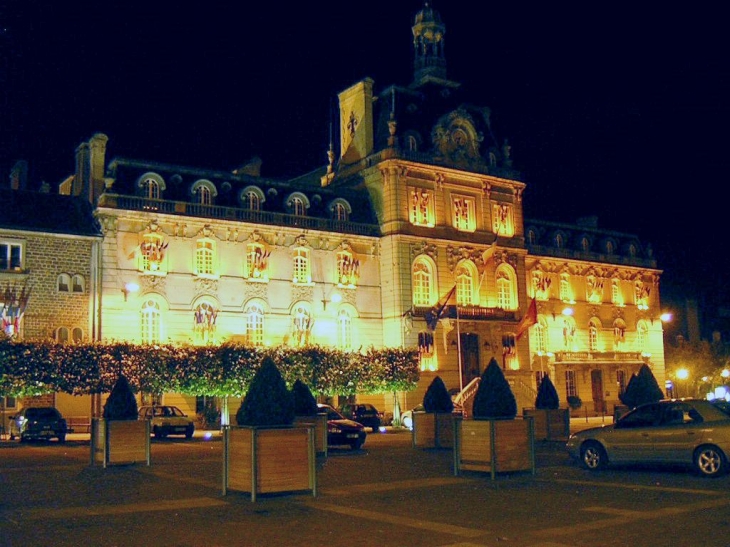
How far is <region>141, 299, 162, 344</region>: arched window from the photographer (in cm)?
4525

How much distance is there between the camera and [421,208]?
54.3m

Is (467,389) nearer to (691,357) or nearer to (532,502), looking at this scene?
(691,357)

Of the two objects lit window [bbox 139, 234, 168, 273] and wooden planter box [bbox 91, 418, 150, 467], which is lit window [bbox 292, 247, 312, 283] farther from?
wooden planter box [bbox 91, 418, 150, 467]

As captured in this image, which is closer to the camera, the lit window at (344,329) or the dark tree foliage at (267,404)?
the dark tree foliage at (267,404)

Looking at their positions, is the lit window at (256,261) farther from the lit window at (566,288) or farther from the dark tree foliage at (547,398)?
the lit window at (566,288)

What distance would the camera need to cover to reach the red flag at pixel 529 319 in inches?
2071

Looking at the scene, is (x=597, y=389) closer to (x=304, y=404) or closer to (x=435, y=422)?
(x=435, y=422)

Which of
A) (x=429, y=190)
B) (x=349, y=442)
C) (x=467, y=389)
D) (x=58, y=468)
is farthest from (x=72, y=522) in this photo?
(x=429, y=190)

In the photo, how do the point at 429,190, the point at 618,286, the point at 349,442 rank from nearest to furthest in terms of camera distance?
1. the point at 349,442
2. the point at 429,190
3. the point at 618,286

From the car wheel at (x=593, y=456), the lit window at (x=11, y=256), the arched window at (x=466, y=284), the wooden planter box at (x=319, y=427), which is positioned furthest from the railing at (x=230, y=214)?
the car wheel at (x=593, y=456)

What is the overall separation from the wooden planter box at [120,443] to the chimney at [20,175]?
33.9 m

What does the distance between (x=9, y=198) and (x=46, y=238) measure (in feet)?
10.6

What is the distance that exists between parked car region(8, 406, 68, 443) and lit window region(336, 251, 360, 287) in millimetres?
20335

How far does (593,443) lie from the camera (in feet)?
65.1
